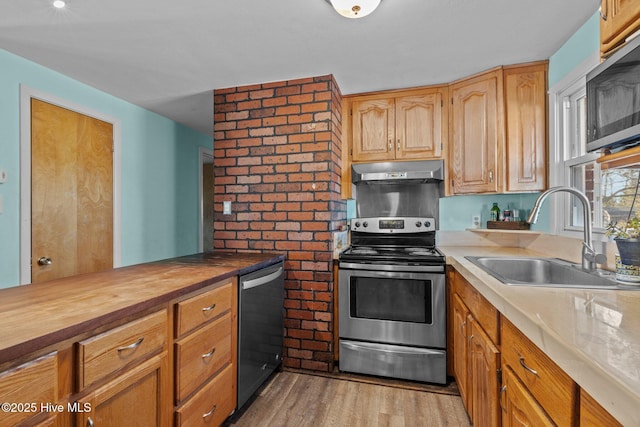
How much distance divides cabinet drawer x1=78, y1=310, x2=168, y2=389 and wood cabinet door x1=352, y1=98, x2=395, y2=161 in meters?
2.02

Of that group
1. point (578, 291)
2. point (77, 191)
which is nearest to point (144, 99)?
point (77, 191)

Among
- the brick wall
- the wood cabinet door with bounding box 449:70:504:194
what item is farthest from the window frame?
the brick wall

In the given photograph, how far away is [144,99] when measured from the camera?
9.43 feet

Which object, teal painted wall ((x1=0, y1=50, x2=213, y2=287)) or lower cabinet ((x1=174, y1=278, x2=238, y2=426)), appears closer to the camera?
lower cabinet ((x1=174, y1=278, x2=238, y2=426))

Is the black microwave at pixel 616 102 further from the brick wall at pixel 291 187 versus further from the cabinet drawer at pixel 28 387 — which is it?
the cabinet drawer at pixel 28 387

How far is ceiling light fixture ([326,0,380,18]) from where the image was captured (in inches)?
58.6

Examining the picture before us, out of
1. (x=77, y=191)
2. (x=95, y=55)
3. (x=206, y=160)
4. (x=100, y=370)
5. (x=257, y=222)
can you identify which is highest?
(x=95, y=55)

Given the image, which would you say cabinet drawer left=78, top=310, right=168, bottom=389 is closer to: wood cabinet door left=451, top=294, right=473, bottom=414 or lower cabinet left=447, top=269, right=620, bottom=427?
lower cabinet left=447, top=269, right=620, bottom=427

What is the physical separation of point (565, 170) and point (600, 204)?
0.43 m

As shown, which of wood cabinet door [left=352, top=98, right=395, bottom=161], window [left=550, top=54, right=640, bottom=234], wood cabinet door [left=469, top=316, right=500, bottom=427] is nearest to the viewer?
wood cabinet door [left=469, top=316, right=500, bottom=427]

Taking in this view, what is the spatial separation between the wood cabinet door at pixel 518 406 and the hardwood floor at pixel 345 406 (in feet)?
2.69

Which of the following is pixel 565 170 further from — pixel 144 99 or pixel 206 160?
pixel 206 160

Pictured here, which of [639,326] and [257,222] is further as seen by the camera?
[257,222]

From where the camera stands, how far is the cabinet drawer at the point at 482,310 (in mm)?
1272
